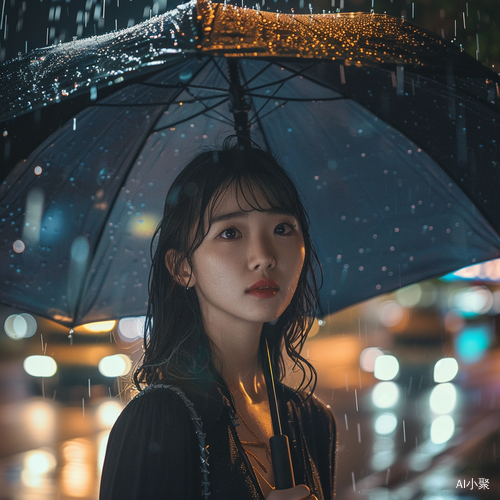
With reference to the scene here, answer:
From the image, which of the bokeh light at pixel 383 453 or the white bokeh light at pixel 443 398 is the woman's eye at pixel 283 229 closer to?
the bokeh light at pixel 383 453

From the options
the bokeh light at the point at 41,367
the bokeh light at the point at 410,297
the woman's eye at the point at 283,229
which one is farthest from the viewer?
the bokeh light at the point at 410,297

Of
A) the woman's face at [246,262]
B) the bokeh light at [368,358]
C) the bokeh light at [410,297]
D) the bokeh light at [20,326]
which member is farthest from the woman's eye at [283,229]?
the bokeh light at [410,297]

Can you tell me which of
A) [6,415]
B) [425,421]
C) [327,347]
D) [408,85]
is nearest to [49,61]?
[408,85]

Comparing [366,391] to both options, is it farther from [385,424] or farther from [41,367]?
[41,367]

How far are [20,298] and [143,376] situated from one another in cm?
76

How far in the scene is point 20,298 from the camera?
213 cm

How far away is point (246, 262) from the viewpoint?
1.59 metres

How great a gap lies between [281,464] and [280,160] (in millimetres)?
1169

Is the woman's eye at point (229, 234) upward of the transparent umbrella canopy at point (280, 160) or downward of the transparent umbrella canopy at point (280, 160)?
downward

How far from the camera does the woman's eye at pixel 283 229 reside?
1.67m

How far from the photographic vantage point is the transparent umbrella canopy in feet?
5.79

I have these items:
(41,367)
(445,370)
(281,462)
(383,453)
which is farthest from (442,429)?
(41,367)

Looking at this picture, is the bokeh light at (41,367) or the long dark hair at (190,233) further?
the bokeh light at (41,367)

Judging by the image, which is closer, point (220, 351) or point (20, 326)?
point (220, 351)
